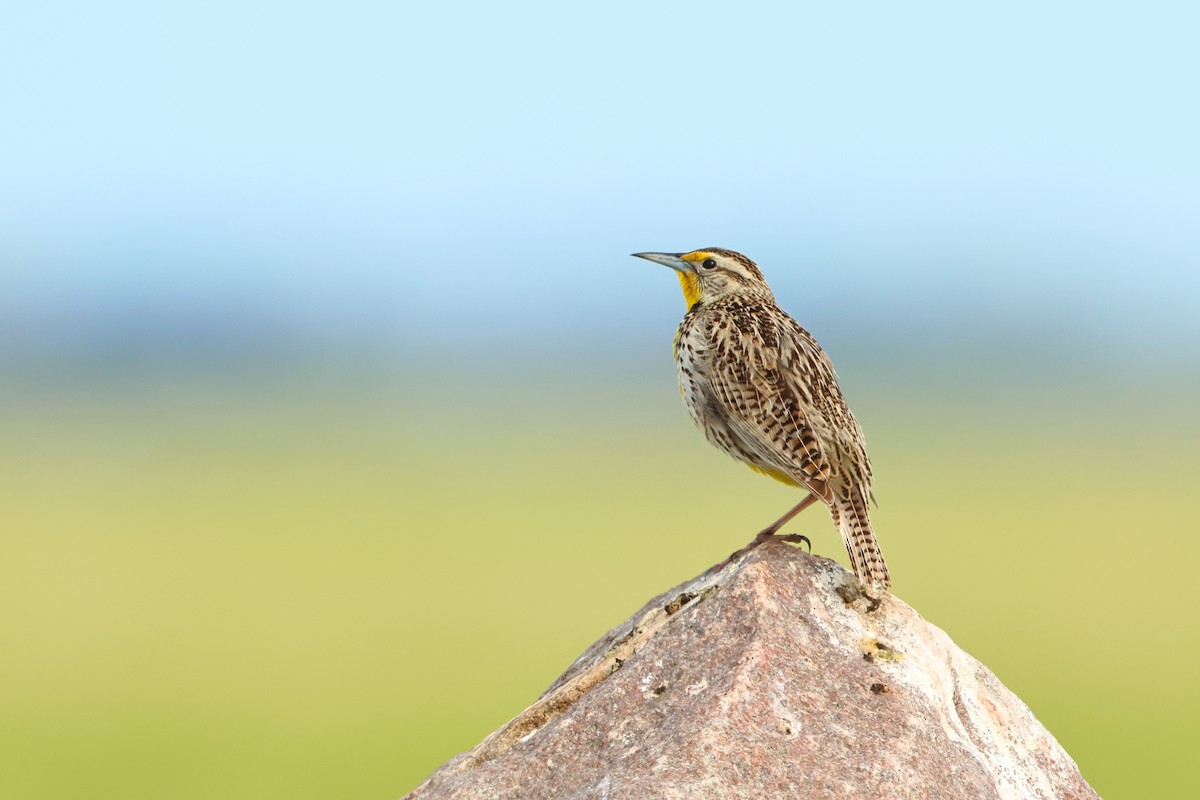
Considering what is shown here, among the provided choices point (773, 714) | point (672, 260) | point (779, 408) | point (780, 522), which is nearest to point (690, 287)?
point (672, 260)

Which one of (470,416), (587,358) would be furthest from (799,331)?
(587,358)

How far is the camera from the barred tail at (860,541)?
579 centimetres

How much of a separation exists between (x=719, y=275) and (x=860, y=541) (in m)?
1.64

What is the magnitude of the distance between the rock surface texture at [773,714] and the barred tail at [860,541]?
7cm

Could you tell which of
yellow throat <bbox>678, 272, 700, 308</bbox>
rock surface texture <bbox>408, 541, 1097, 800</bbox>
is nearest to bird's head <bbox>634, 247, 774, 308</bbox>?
yellow throat <bbox>678, 272, 700, 308</bbox>

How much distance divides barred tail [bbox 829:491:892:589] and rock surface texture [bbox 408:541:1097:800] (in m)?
0.07

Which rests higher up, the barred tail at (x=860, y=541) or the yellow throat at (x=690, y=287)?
the yellow throat at (x=690, y=287)

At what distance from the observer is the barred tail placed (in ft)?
19.0

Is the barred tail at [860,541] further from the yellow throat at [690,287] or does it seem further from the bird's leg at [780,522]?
the yellow throat at [690,287]

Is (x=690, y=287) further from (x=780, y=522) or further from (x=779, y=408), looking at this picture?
(x=780, y=522)

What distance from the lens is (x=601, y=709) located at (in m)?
5.30

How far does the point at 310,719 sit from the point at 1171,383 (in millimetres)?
125973

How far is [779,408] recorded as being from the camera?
6.21 m

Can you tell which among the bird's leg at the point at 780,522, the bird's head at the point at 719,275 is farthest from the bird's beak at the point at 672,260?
the bird's leg at the point at 780,522
